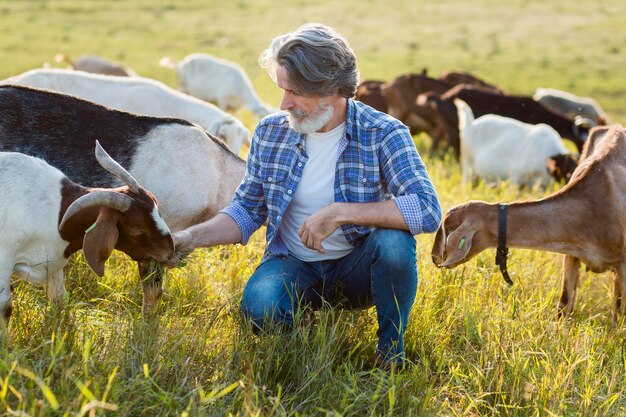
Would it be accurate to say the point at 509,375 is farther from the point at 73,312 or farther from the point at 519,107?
the point at 519,107

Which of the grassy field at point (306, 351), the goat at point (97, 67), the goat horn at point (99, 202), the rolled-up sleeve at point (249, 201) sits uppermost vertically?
the goat horn at point (99, 202)

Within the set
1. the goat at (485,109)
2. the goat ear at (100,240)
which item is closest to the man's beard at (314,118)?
the goat ear at (100,240)

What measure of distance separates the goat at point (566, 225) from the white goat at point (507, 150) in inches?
177

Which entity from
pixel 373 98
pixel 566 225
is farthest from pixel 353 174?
pixel 373 98

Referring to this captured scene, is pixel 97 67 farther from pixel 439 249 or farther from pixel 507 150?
pixel 439 249

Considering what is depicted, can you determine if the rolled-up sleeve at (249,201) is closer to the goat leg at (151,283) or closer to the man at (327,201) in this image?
the man at (327,201)

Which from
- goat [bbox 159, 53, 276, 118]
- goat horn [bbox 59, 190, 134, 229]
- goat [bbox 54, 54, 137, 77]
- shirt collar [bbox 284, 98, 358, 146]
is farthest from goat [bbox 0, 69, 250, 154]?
goat [bbox 54, 54, 137, 77]

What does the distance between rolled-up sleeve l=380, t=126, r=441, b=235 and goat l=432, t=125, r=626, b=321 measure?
1.09 meters

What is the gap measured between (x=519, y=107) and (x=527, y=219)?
8.44m

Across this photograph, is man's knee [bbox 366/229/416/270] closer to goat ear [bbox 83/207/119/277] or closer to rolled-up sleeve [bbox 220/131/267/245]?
rolled-up sleeve [bbox 220/131/267/245]

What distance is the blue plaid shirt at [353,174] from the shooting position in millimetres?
4027

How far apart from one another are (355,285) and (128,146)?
6.24 ft

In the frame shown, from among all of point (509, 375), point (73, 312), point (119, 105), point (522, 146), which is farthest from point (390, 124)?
point (522, 146)

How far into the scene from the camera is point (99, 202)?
409 cm
